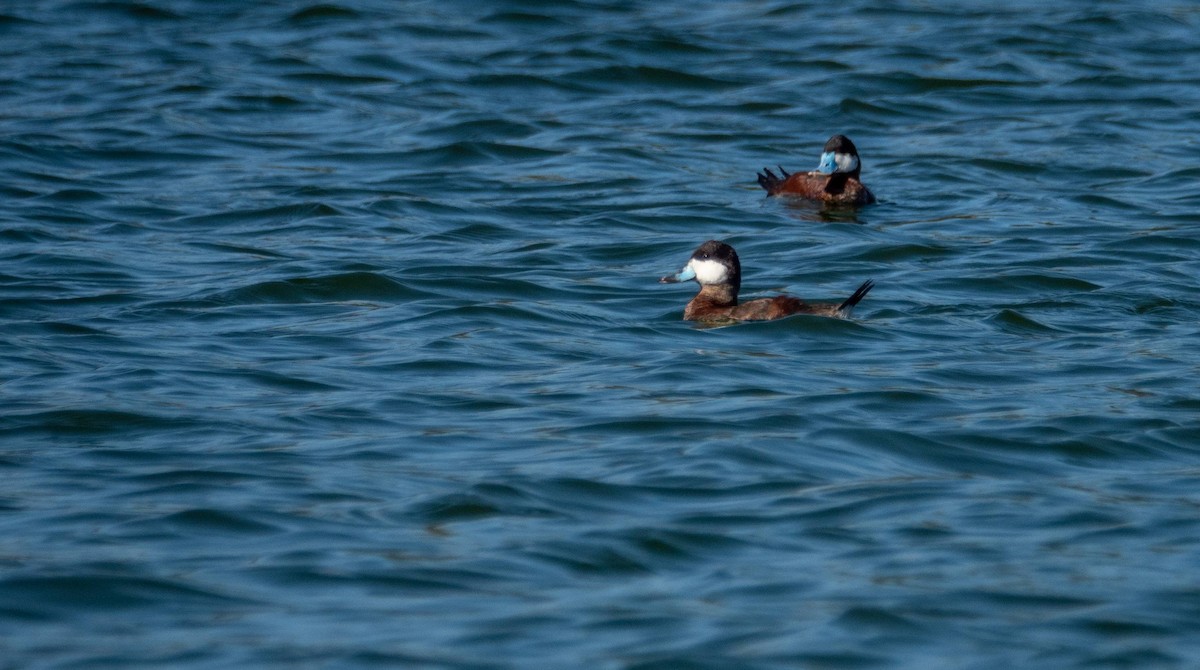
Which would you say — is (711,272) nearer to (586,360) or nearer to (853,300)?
(853,300)

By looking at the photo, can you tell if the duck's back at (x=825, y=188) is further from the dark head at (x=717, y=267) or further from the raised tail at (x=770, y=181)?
the dark head at (x=717, y=267)

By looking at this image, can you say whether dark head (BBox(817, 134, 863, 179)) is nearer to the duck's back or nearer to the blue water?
the duck's back

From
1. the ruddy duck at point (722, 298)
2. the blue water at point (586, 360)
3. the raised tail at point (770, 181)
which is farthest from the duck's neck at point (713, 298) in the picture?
the raised tail at point (770, 181)

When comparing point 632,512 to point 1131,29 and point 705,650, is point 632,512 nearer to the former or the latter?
point 705,650

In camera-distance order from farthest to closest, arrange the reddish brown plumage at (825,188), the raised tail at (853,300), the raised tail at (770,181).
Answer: the raised tail at (770,181), the reddish brown plumage at (825,188), the raised tail at (853,300)

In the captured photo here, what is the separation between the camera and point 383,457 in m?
7.57

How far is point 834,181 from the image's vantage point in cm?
1387

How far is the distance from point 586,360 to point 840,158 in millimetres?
5152

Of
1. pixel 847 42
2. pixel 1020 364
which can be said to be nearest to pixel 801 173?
pixel 1020 364

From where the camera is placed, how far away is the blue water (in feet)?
19.2

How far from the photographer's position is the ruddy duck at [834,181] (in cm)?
1378

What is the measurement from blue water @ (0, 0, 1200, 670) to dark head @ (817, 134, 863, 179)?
1.45 ft

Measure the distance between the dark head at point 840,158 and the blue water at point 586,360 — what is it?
442 millimetres

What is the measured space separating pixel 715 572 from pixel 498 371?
3236 millimetres
